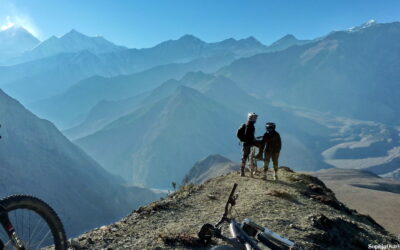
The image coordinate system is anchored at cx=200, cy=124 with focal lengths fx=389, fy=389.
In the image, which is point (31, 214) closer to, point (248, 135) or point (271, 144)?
point (248, 135)

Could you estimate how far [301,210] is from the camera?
14586 millimetres

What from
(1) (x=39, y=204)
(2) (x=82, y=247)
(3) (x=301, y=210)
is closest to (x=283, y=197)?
(3) (x=301, y=210)

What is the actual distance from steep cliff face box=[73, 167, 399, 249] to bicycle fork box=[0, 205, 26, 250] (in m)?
3.58

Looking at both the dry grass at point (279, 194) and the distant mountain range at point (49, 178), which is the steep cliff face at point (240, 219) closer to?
the dry grass at point (279, 194)

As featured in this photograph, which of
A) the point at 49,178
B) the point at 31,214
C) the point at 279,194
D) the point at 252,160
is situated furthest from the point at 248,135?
the point at 49,178

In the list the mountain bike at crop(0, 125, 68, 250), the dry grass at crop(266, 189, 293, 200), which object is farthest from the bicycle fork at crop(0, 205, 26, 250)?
the dry grass at crop(266, 189, 293, 200)

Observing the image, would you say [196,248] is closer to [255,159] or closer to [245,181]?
[245,181]

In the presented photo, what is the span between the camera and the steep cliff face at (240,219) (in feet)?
35.4

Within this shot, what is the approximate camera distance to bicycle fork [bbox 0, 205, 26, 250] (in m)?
6.67

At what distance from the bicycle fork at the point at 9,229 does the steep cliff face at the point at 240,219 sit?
358cm

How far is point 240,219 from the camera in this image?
1265cm

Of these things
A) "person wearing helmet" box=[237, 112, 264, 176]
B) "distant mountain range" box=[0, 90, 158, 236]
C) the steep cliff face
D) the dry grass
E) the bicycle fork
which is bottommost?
the bicycle fork

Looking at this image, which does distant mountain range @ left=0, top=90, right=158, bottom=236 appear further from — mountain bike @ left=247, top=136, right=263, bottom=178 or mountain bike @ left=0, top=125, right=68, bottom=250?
mountain bike @ left=0, top=125, right=68, bottom=250

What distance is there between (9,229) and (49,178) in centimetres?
17363
